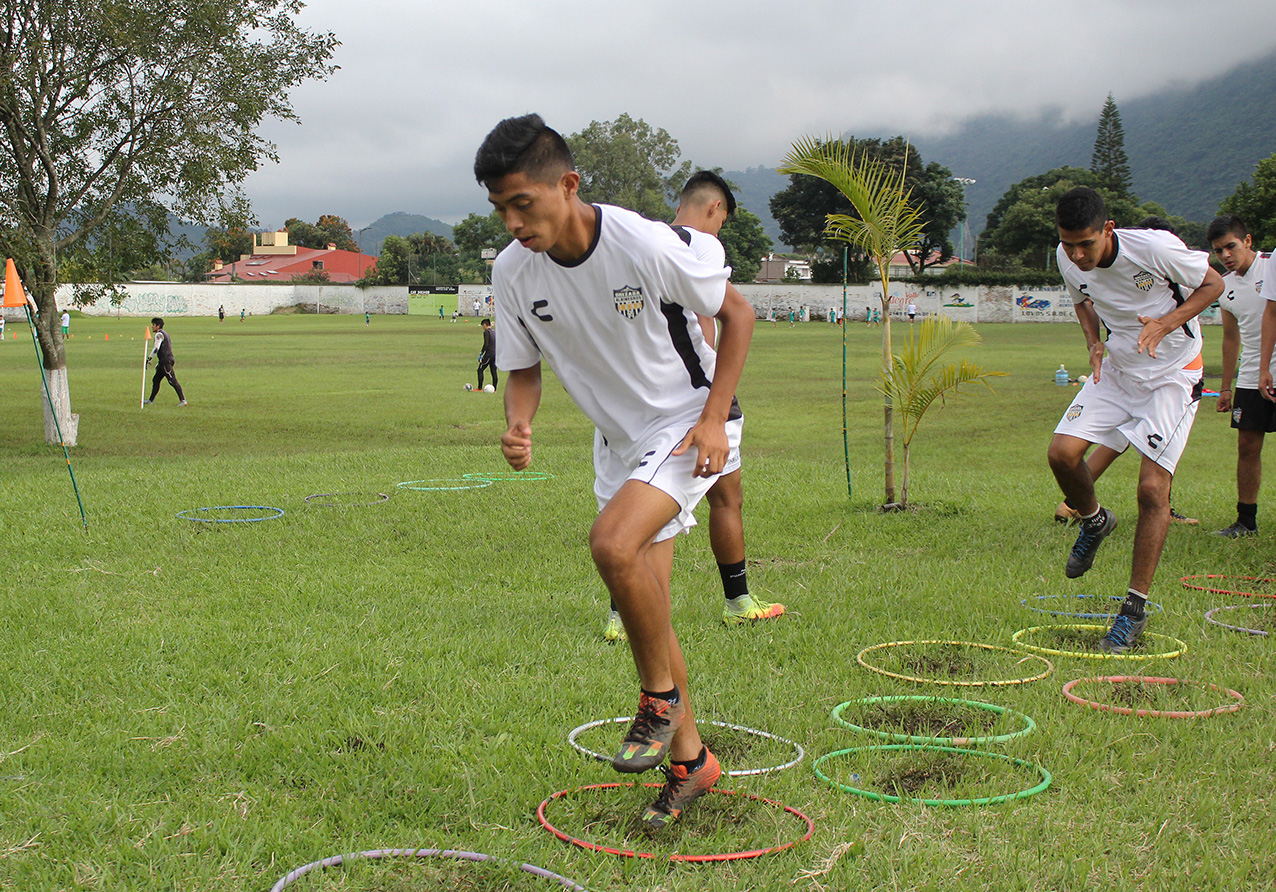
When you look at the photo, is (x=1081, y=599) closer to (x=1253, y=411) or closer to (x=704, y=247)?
Answer: (x=1253, y=411)

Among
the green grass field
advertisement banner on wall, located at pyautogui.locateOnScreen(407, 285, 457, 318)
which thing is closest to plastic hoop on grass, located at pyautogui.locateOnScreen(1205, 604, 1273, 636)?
the green grass field

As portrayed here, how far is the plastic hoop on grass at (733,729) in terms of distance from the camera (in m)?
3.80

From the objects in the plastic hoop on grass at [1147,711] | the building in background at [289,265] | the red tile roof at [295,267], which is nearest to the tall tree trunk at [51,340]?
the plastic hoop on grass at [1147,711]

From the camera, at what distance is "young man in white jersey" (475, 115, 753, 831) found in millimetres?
3385

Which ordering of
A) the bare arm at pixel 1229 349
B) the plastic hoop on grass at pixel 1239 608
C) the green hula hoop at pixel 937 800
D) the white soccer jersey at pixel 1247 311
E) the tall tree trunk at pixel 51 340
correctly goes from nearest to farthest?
the green hula hoop at pixel 937 800 → the plastic hoop on grass at pixel 1239 608 → the white soccer jersey at pixel 1247 311 → the bare arm at pixel 1229 349 → the tall tree trunk at pixel 51 340

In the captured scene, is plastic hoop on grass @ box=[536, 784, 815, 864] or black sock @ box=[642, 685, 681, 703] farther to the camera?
black sock @ box=[642, 685, 681, 703]

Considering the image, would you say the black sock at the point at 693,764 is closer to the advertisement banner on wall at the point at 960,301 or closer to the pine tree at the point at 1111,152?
the advertisement banner on wall at the point at 960,301

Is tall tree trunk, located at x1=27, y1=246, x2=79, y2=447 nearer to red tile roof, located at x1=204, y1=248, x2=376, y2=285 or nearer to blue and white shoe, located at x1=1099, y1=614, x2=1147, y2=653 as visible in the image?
blue and white shoe, located at x1=1099, y1=614, x2=1147, y2=653

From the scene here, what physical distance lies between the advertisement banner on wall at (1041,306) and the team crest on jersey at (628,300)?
2850 inches

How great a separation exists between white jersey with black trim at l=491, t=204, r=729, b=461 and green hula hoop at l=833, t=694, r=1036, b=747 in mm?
1453

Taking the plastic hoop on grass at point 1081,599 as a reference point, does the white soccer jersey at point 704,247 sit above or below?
above

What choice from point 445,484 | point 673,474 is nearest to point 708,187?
point 673,474

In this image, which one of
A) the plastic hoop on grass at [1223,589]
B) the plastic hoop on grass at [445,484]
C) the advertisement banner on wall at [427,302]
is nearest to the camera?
the plastic hoop on grass at [1223,589]

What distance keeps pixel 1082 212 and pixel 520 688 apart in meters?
4.01
